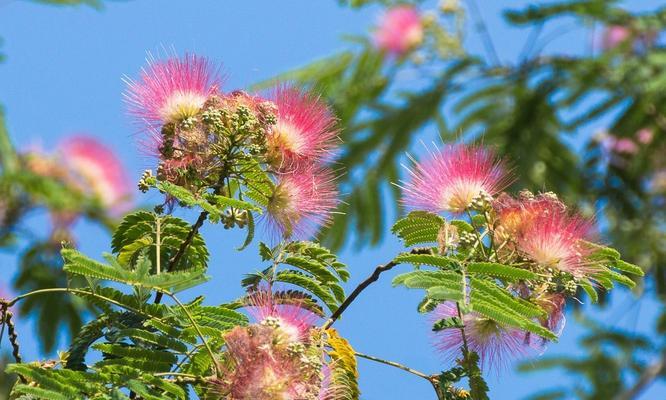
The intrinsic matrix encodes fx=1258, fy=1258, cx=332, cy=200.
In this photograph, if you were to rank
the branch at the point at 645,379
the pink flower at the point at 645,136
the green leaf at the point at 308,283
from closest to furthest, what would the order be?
the green leaf at the point at 308,283 < the branch at the point at 645,379 < the pink flower at the point at 645,136

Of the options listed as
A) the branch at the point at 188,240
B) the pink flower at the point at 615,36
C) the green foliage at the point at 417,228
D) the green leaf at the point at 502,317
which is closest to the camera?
the green leaf at the point at 502,317

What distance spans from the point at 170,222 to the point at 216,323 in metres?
0.48

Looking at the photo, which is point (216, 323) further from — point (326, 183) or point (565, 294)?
point (565, 294)

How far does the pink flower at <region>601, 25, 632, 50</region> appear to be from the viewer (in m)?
4.98

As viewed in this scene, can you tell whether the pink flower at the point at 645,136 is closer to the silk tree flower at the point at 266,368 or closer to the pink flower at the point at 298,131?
the pink flower at the point at 298,131

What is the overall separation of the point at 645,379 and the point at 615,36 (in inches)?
63.2

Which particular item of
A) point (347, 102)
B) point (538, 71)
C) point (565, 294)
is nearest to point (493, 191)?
point (565, 294)

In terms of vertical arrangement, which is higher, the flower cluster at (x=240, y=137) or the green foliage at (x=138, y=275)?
the flower cluster at (x=240, y=137)

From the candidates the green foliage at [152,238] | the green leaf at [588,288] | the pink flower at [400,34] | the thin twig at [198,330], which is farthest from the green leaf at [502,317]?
the pink flower at [400,34]

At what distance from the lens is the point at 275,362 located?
7.59 feet

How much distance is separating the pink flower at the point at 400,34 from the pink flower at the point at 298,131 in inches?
186

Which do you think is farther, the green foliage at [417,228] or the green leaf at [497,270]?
the green foliage at [417,228]

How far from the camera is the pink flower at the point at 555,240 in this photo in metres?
2.66

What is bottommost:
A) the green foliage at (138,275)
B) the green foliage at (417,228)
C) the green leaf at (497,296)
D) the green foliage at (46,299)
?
the green foliage at (138,275)
